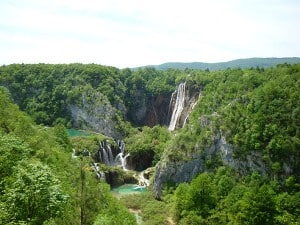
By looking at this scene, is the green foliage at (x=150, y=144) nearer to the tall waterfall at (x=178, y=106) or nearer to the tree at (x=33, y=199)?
the tall waterfall at (x=178, y=106)

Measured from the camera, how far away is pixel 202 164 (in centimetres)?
6166

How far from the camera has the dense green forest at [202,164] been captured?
19297mm

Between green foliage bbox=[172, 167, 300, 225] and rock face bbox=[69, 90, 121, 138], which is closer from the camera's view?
green foliage bbox=[172, 167, 300, 225]

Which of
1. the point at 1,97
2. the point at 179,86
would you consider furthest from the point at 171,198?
the point at 179,86

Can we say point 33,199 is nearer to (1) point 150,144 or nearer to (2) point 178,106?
(1) point 150,144

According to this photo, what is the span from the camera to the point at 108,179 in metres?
71.8

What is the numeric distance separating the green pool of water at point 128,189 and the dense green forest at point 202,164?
284 cm

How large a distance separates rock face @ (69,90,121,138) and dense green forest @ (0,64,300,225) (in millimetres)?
7556

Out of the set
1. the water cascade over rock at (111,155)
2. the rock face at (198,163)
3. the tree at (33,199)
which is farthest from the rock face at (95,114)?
the tree at (33,199)

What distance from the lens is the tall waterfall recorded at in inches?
3948

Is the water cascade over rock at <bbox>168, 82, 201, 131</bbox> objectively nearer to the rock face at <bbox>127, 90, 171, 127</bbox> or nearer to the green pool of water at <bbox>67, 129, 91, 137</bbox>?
the rock face at <bbox>127, 90, 171, 127</bbox>

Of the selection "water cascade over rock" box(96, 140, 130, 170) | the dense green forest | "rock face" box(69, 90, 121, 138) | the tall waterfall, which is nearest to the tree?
the dense green forest

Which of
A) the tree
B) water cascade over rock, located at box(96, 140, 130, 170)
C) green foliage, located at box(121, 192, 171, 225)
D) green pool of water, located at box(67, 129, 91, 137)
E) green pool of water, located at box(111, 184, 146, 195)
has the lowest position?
green pool of water, located at box(111, 184, 146, 195)

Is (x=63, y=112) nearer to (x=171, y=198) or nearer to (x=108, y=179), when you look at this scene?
(x=108, y=179)
